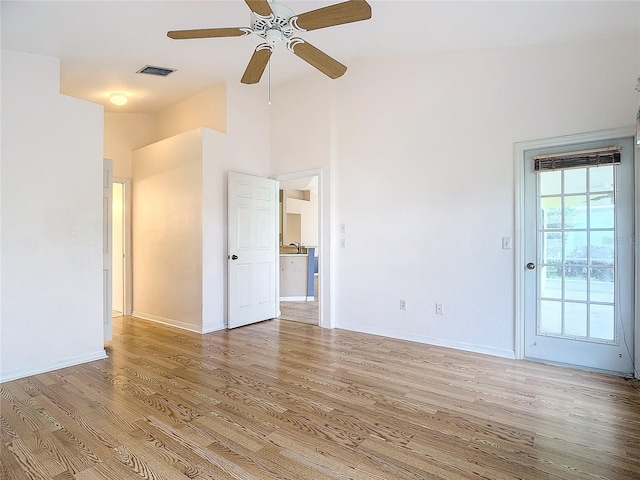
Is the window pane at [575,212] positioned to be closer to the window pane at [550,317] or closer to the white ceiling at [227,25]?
the window pane at [550,317]

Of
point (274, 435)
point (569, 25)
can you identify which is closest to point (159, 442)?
point (274, 435)

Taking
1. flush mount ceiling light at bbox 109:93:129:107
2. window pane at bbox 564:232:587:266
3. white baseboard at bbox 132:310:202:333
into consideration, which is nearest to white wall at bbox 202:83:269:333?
white baseboard at bbox 132:310:202:333

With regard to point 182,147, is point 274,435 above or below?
below

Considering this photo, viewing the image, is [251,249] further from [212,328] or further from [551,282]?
[551,282]

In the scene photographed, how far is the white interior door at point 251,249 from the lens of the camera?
15.6 feet

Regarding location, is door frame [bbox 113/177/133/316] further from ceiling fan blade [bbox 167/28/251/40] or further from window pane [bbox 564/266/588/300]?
window pane [bbox 564/266/588/300]

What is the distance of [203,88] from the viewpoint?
4984mm

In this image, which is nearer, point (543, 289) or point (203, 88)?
point (543, 289)

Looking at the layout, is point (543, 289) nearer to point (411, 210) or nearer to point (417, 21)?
point (411, 210)

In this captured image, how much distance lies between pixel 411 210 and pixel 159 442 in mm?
3250

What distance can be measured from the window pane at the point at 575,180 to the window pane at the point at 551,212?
12cm

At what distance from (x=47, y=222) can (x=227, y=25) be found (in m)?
2.44

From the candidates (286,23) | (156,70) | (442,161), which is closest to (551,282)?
(442,161)

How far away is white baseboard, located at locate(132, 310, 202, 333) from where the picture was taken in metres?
4.71
